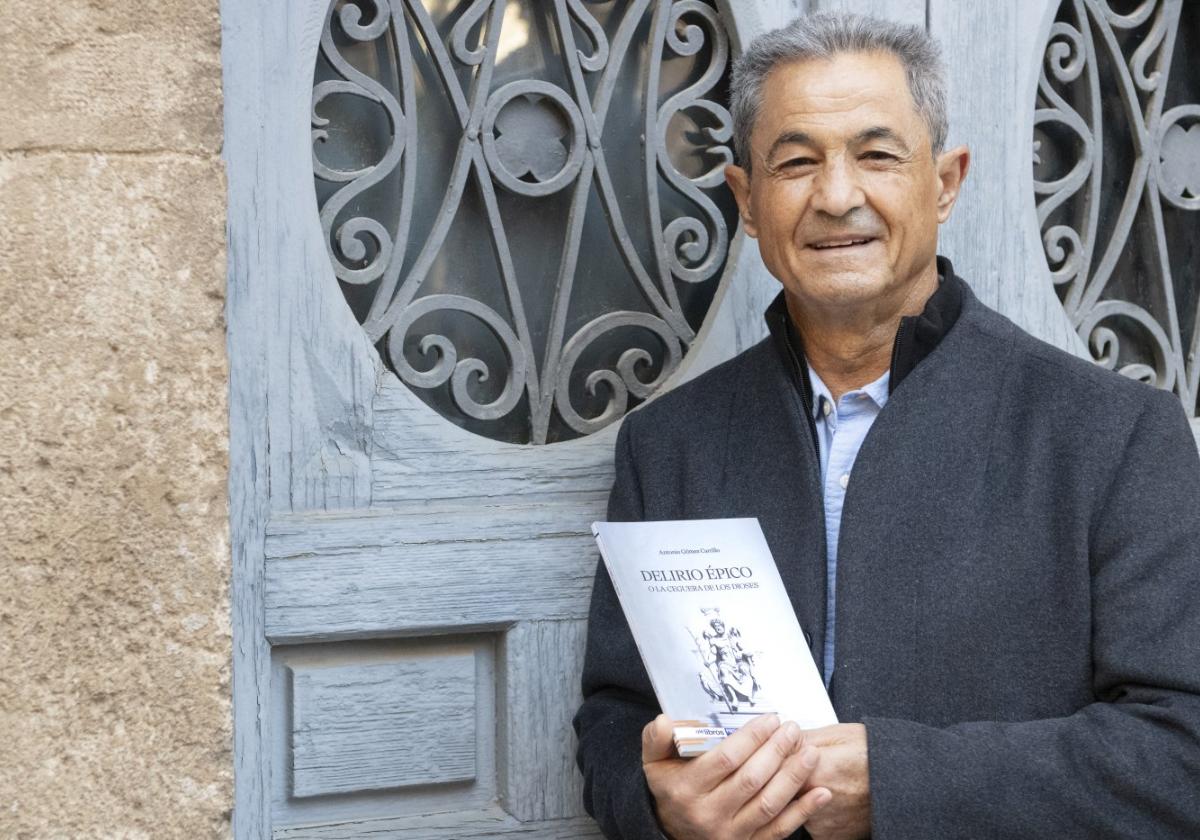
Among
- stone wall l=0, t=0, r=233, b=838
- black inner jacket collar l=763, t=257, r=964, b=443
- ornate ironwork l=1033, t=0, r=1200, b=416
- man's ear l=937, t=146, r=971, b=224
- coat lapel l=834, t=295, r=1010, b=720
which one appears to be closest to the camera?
stone wall l=0, t=0, r=233, b=838

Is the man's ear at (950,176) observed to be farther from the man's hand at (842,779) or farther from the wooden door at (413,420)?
the man's hand at (842,779)

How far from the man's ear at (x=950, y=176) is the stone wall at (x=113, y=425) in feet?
3.00

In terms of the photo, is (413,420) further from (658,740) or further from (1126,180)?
(1126,180)

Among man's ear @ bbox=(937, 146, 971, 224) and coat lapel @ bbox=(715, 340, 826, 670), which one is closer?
coat lapel @ bbox=(715, 340, 826, 670)

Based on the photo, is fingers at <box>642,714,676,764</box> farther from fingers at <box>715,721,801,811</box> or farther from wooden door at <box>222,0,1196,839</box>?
wooden door at <box>222,0,1196,839</box>

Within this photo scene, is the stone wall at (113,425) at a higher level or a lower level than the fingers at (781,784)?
higher

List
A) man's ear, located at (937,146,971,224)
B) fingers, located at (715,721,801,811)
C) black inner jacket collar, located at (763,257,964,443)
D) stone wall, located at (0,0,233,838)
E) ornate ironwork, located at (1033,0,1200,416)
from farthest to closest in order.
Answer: ornate ironwork, located at (1033,0,1200,416) < man's ear, located at (937,146,971,224) < black inner jacket collar, located at (763,257,964,443) < fingers, located at (715,721,801,811) < stone wall, located at (0,0,233,838)

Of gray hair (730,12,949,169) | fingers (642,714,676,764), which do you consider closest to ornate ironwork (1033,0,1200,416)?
gray hair (730,12,949,169)

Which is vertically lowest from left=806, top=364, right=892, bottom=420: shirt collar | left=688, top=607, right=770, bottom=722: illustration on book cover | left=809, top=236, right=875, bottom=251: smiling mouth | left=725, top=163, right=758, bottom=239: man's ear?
left=688, top=607, right=770, bottom=722: illustration on book cover

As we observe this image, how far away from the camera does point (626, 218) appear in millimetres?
2041

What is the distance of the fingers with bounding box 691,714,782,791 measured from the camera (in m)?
1.46

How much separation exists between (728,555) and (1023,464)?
363 millimetres

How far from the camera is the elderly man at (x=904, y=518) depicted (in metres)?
1.50

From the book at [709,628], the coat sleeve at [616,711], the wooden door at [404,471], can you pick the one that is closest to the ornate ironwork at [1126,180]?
the wooden door at [404,471]
